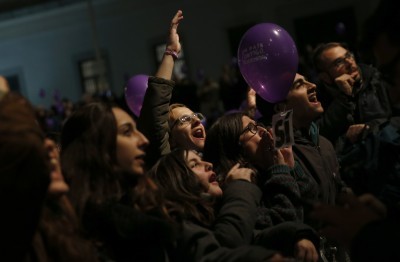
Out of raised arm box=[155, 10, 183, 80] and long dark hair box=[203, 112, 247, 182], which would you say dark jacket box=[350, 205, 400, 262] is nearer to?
long dark hair box=[203, 112, 247, 182]

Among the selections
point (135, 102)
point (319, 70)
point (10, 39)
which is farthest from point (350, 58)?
point (10, 39)

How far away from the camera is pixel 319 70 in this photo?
190 inches

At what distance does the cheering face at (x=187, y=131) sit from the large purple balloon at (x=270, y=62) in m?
0.40

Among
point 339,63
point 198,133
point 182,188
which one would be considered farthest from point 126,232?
point 339,63

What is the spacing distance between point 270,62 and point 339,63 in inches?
38.6

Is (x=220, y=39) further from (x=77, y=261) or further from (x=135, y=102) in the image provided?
(x=77, y=261)

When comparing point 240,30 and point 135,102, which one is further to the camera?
point 240,30

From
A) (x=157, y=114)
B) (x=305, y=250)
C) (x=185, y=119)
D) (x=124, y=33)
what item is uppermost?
(x=157, y=114)

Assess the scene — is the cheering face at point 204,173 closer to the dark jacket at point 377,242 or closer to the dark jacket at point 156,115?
the dark jacket at point 156,115

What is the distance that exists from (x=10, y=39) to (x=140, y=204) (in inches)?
813

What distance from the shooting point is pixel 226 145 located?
3.62 meters

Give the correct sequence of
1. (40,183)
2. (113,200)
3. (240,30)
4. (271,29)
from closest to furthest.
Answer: (40,183), (113,200), (271,29), (240,30)

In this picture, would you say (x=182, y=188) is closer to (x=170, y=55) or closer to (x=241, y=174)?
(x=241, y=174)

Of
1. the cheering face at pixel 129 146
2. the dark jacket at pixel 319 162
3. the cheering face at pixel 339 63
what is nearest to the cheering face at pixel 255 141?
the dark jacket at pixel 319 162
